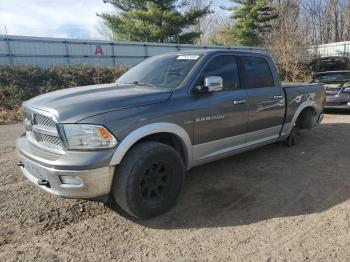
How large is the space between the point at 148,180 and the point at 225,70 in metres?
2.02

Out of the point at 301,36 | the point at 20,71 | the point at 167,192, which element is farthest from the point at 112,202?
the point at 301,36

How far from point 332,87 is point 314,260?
851 cm

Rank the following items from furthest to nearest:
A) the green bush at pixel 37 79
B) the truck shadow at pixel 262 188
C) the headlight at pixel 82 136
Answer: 1. the green bush at pixel 37 79
2. the truck shadow at pixel 262 188
3. the headlight at pixel 82 136

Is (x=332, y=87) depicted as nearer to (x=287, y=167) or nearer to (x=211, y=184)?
(x=287, y=167)

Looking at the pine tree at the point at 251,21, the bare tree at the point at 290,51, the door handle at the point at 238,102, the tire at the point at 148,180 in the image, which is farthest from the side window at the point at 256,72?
the pine tree at the point at 251,21

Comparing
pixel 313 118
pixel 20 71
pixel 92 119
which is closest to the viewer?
pixel 92 119

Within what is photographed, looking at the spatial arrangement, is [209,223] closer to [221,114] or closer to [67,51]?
[221,114]

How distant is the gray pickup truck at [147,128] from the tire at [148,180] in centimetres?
1

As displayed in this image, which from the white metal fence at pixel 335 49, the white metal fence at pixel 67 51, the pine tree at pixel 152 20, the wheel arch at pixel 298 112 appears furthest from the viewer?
the white metal fence at pixel 335 49

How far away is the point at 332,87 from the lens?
10.2 meters

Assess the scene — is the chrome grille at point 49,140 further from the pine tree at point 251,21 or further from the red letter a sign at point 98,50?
the pine tree at point 251,21

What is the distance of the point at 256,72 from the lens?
17.3ft

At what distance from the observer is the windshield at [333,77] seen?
1057 centimetres

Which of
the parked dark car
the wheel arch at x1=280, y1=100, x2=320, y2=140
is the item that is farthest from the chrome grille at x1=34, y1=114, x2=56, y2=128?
the parked dark car
